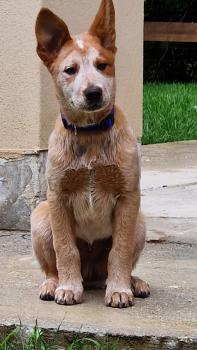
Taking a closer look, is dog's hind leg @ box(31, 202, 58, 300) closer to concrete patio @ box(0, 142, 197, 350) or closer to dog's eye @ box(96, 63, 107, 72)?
concrete patio @ box(0, 142, 197, 350)

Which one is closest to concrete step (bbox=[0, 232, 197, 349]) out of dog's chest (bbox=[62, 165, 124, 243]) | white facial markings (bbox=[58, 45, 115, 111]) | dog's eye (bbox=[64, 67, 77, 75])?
dog's chest (bbox=[62, 165, 124, 243])

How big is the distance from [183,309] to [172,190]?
334cm

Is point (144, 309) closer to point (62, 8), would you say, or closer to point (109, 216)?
point (109, 216)

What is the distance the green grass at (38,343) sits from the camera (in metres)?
3.35

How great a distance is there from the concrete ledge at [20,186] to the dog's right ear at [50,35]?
164cm

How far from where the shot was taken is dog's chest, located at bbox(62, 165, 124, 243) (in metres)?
3.73

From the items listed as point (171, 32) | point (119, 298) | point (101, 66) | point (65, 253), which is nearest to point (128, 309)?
point (119, 298)

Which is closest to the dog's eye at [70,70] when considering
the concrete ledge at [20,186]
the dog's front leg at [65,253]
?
the dog's front leg at [65,253]

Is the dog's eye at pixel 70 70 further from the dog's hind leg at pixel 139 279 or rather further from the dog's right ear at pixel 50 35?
the dog's hind leg at pixel 139 279

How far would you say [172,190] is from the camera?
7.00 metres

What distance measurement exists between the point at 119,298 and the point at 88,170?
560 millimetres

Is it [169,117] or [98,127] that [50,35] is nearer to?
[98,127]

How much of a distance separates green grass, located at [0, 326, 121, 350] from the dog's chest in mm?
598

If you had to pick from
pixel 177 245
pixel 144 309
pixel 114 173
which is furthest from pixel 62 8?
pixel 144 309
